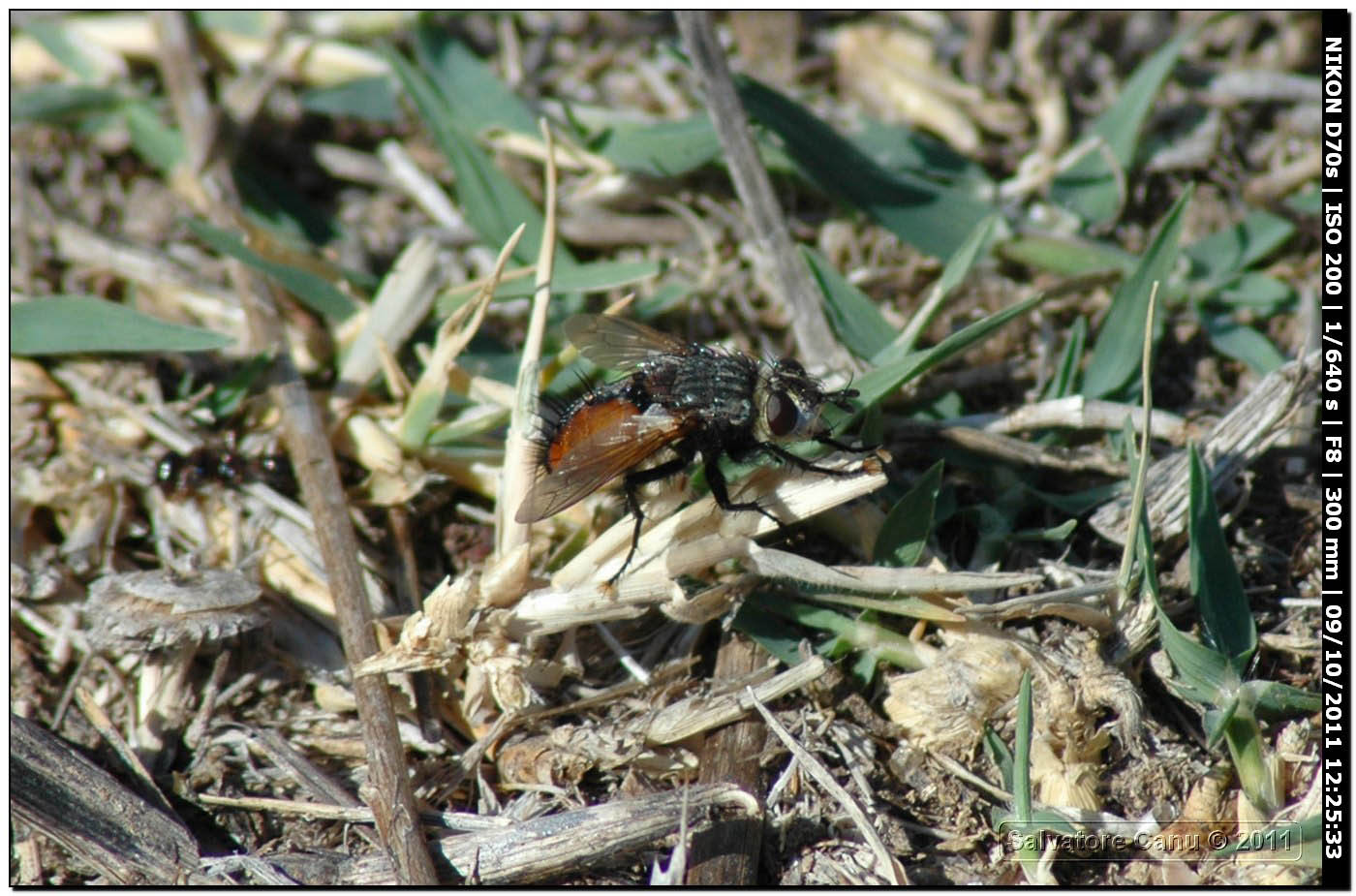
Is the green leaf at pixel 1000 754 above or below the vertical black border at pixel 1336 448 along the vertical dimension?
below

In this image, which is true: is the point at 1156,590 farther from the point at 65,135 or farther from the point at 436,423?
the point at 65,135

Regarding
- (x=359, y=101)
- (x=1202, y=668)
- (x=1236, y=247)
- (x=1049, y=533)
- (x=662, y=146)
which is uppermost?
(x=359, y=101)

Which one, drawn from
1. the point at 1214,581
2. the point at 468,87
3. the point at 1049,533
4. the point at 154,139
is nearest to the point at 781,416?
the point at 1049,533

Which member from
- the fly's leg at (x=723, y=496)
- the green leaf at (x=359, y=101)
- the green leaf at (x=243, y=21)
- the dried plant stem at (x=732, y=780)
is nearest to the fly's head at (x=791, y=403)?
the fly's leg at (x=723, y=496)

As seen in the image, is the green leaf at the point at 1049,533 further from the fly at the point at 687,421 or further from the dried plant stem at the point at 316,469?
the dried plant stem at the point at 316,469

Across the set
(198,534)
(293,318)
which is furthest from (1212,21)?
(198,534)

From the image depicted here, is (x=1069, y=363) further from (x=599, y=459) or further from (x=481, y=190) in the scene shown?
(x=481, y=190)

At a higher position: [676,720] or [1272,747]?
[676,720]
